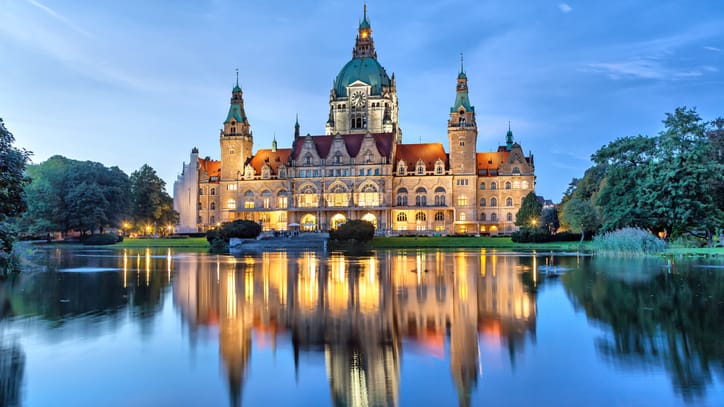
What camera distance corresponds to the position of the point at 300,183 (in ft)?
316

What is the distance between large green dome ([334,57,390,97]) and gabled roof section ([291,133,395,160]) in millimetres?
15821

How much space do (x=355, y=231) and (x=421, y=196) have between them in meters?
32.8

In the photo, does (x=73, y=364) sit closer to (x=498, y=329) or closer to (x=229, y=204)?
(x=498, y=329)

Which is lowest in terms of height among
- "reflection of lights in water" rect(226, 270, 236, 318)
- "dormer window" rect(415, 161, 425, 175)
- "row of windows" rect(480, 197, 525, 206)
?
"reflection of lights in water" rect(226, 270, 236, 318)

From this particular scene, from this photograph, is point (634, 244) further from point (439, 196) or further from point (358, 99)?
point (358, 99)

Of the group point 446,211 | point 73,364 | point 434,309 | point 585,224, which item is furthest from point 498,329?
point 446,211

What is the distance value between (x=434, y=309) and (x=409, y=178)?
80.5 m

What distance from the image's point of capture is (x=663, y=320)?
42.8ft

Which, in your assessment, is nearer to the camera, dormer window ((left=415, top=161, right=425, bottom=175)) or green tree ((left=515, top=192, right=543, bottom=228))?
green tree ((left=515, top=192, right=543, bottom=228))

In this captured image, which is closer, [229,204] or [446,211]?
[446,211]

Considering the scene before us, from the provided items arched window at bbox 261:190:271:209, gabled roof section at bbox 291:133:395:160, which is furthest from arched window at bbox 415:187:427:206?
arched window at bbox 261:190:271:209

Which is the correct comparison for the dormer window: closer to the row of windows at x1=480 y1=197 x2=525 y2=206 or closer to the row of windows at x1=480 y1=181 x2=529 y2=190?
the row of windows at x1=480 y1=197 x2=525 y2=206

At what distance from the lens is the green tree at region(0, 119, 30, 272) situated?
67.5 ft

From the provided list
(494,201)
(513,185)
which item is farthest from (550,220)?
(513,185)
